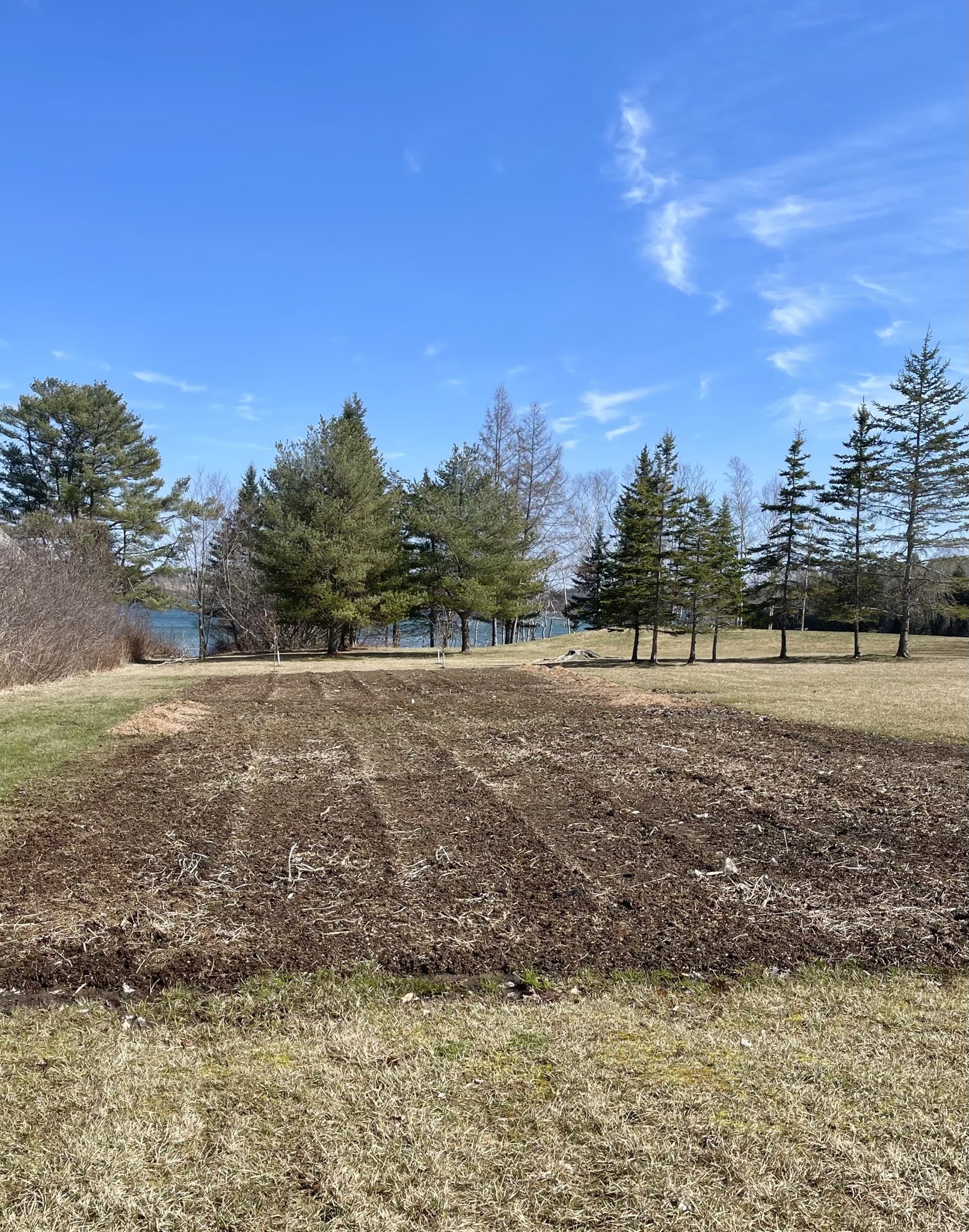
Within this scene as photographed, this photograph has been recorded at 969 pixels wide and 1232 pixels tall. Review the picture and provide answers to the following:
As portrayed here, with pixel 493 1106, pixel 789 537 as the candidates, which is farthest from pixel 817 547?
pixel 493 1106

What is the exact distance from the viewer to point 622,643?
34375mm

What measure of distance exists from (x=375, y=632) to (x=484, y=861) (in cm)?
3459

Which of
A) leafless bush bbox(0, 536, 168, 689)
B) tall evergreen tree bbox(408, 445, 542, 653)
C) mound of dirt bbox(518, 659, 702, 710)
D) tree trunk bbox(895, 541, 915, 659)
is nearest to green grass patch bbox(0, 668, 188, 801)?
leafless bush bbox(0, 536, 168, 689)

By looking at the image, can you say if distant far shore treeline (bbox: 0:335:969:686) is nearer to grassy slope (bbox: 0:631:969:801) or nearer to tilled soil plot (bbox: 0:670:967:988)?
grassy slope (bbox: 0:631:969:801)

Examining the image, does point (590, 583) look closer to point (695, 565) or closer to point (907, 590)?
point (907, 590)

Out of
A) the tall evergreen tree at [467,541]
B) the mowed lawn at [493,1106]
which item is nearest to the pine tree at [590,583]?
the tall evergreen tree at [467,541]

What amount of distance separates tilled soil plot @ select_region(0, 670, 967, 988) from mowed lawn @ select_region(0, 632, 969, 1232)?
0.28m

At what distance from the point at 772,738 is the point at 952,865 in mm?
4382

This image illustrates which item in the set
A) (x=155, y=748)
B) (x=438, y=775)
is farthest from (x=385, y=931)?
(x=155, y=748)

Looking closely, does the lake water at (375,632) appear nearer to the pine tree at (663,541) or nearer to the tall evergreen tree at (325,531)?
the tall evergreen tree at (325,531)

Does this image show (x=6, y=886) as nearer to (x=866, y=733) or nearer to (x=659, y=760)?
(x=659, y=760)

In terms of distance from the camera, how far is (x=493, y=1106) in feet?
7.30

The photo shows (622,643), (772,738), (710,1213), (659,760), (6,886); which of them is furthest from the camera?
(622,643)

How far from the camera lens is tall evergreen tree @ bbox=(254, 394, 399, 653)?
2488cm
